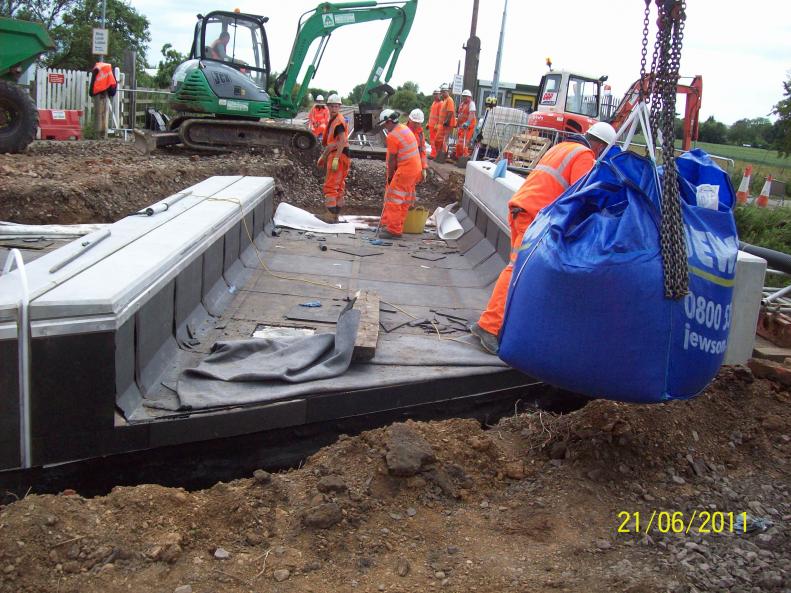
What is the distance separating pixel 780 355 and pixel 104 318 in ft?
13.5

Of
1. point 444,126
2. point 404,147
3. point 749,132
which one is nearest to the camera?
point 404,147

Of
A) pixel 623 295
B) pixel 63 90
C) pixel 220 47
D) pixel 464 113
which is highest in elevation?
pixel 220 47

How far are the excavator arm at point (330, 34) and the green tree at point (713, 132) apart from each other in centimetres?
3419

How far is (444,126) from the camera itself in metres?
21.3

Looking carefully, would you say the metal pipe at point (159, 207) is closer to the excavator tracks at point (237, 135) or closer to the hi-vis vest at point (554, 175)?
the hi-vis vest at point (554, 175)

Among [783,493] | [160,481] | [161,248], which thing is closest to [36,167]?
[161,248]

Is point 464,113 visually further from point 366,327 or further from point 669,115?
point 669,115

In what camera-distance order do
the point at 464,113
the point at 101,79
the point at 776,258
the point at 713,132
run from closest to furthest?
the point at 776,258
the point at 101,79
the point at 464,113
the point at 713,132

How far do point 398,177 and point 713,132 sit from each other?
43596 millimetres

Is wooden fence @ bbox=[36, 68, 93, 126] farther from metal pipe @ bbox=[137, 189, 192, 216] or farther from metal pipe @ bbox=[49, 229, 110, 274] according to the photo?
metal pipe @ bbox=[49, 229, 110, 274]

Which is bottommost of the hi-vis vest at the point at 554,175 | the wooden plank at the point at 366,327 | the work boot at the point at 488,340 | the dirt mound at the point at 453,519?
the dirt mound at the point at 453,519

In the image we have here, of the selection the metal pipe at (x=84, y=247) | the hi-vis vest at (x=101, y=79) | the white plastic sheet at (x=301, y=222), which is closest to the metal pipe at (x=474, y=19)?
the hi-vis vest at (x=101, y=79)

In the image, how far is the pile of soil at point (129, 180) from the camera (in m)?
10.5
